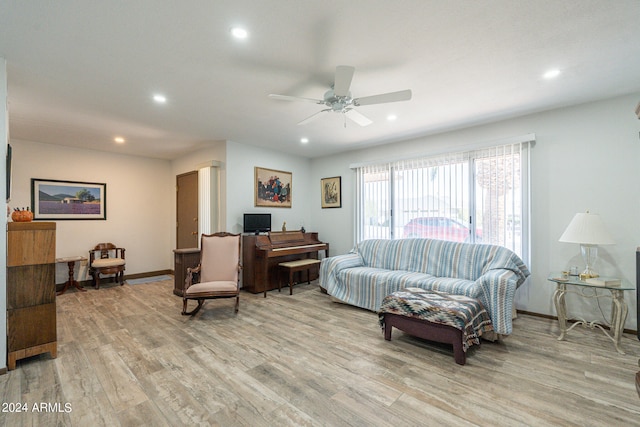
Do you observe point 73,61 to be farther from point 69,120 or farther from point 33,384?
point 33,384

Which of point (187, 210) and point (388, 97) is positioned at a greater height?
point (388, 97)

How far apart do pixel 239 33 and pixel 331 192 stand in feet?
13.3

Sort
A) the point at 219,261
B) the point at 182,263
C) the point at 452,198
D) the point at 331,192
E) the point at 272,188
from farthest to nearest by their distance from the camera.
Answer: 1. the point at 331,192
2. the point at 272,188
3. the point at 182,263
4. the point at 452,198
5. the point at 219,261

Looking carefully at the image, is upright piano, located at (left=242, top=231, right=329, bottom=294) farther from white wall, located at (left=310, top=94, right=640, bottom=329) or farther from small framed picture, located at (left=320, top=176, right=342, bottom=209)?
white wall, located at (left=310, top=94, right=640, bottom=329)

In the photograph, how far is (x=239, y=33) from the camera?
79.4 inches

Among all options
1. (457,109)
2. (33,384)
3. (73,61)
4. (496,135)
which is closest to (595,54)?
(457,109)

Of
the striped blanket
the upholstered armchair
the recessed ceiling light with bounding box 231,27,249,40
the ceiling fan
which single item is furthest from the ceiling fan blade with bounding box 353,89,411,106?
the upholstered armchair

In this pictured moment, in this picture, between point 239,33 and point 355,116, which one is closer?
point 239,33

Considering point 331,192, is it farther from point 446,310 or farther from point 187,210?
point 446,310

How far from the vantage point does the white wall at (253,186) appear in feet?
16.0

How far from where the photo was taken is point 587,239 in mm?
2820

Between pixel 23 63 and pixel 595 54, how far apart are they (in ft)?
15.6

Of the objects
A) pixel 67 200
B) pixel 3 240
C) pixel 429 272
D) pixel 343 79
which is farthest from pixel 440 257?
pixel 67 200

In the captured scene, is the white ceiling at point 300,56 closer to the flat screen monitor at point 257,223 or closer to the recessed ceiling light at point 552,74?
the recessed ceiling light at point 552,74
